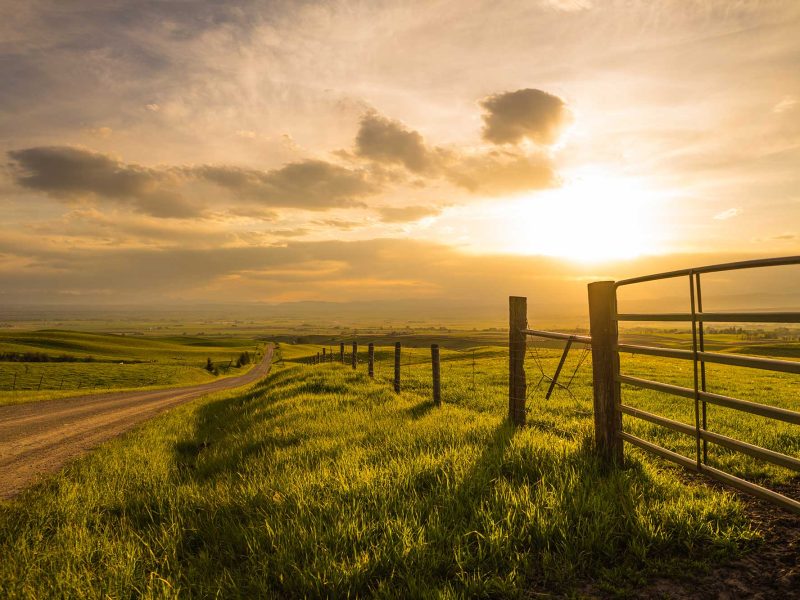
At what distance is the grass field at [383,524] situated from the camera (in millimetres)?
3721

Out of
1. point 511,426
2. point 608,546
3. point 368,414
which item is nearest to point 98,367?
point 368,414

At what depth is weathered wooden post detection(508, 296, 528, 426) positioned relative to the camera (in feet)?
27.2

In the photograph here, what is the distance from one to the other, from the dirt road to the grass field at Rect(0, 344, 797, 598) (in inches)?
110

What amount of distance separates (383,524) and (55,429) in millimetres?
15000

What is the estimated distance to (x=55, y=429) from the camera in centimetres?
1440

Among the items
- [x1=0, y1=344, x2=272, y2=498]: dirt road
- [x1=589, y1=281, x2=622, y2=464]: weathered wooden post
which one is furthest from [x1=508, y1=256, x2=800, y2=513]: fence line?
[x1=0, y1=344, x2=272, y2=498]: dirt road

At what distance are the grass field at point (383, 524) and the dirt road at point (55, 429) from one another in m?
2.79

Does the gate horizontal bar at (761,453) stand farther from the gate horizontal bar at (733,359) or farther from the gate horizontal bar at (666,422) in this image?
the gate horizontal bar at (733,359)

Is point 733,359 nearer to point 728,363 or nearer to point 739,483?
point 728,363

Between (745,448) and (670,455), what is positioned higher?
(745,448)

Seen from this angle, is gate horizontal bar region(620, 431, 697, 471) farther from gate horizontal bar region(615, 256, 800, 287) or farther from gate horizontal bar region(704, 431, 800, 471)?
gate horizontal bar region(615, 256, 800, 287)

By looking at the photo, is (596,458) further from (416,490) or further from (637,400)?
(637,400)

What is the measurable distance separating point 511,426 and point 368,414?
142 inches

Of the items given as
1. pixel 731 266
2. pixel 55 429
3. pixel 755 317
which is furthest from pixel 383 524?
pixel 55 429
